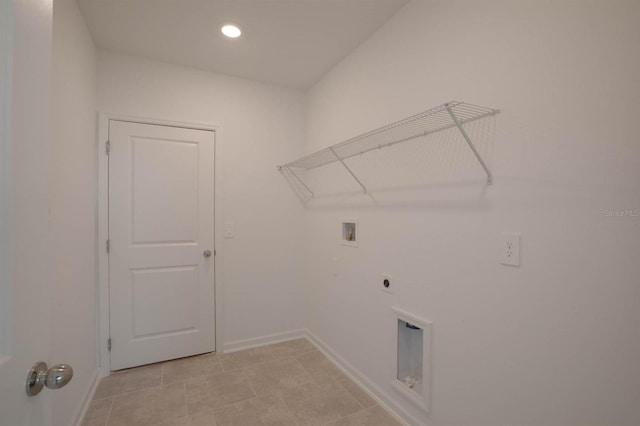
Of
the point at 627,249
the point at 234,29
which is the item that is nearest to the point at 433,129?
the point at 627,249

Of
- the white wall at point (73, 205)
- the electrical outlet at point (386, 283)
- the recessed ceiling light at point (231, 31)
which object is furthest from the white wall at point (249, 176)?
the electrical outlet at point (386, 283)

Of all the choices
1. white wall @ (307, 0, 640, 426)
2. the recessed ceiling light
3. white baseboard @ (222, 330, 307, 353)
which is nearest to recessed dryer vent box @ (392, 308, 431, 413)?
white wall @ (307, 0, 640, 426)

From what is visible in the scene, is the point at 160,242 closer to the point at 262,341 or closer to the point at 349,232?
the point at 262,341

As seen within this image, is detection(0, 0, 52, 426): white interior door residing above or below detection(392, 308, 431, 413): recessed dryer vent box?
above

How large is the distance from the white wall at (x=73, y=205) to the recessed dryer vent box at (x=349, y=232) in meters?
1.75

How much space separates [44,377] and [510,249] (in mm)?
1535

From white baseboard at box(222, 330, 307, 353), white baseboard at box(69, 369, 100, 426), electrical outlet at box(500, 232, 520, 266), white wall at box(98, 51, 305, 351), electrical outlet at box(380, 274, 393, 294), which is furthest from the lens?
white baseboard at box(222, 330, 307, 353)

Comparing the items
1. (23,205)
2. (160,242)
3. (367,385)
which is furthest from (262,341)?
(23,205)

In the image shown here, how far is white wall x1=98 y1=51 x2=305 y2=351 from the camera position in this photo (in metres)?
2.51

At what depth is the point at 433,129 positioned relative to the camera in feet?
5.32

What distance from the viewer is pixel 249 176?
2.82m

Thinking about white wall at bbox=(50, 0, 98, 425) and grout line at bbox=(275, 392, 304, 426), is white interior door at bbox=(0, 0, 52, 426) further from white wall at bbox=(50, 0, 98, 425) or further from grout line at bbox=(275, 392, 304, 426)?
grout line at bbox=(275, 392, 304, 426)

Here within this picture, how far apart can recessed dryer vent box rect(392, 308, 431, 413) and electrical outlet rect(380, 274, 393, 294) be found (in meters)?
0.13

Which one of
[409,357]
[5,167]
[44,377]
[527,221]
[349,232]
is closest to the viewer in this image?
[5,167]
